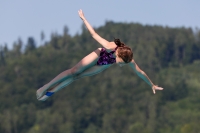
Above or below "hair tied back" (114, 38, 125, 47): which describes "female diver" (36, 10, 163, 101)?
below

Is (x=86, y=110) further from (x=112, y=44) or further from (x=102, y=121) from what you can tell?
(x=112, y=44)

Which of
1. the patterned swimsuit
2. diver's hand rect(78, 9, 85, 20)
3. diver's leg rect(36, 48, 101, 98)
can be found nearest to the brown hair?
the patterned swimsuit

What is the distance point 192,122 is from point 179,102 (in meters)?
23.7

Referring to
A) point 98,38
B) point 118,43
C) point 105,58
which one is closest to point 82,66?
point 105,58

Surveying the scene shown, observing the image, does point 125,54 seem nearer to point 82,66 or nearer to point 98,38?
point 98,38

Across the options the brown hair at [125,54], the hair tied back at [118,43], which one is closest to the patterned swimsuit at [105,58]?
the hair tied back at [118,43]

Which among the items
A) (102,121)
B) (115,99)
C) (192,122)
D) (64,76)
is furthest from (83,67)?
(115,99)

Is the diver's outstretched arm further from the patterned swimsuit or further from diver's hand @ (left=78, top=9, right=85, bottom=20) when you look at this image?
the patterned swimsuit

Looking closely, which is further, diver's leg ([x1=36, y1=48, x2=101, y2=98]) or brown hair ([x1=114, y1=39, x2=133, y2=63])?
diver's leg ([x1=36, y1=48, x2=101, y2=98])

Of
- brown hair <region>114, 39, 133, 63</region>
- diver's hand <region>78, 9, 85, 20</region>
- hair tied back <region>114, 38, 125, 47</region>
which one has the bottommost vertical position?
brown hair <region>114, 39, 133, 63</region>

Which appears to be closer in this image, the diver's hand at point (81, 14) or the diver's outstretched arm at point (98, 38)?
the diver's outstretched arm at point (98, 38)

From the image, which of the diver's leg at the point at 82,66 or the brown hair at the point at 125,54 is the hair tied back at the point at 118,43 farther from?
the diver's leg at the point at 82,66

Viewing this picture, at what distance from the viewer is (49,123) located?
172875 mm

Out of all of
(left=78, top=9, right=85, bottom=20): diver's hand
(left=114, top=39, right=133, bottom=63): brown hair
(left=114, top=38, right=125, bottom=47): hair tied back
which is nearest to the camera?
(left=114, top=39, right=133, bottom=63): brown hair
